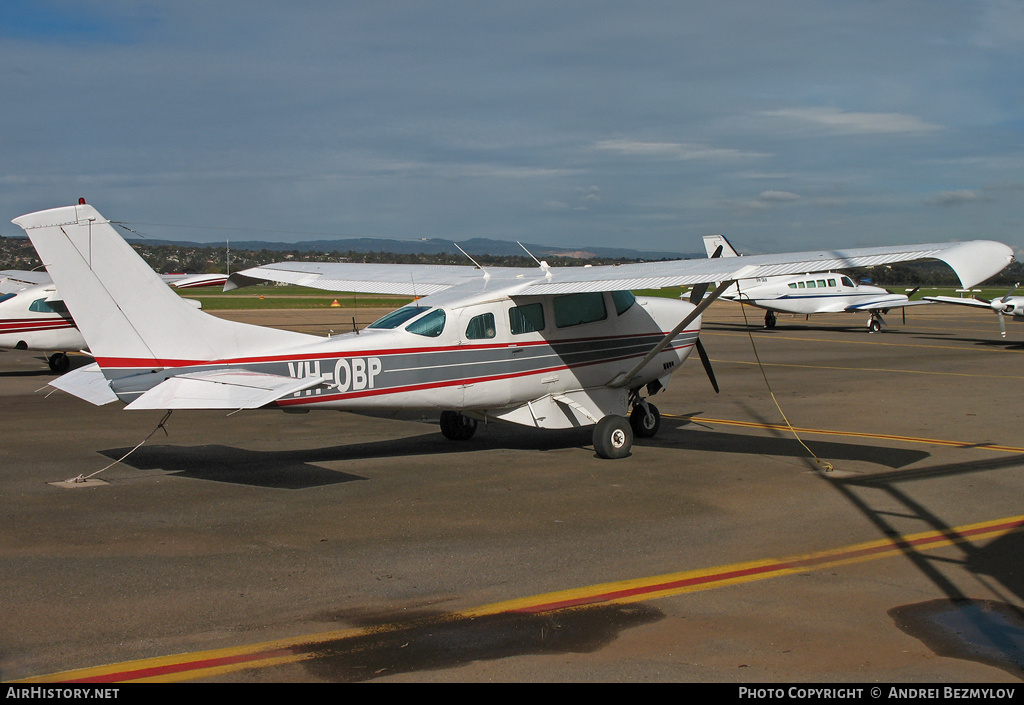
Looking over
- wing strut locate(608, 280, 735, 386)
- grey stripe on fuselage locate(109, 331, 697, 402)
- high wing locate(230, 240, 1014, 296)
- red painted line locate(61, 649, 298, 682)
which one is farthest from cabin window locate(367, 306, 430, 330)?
red painted line locate(61, 649, 298, 682)

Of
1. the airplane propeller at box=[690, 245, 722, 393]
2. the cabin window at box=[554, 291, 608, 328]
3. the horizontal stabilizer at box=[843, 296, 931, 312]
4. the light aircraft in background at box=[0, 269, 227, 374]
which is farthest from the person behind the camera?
the horizontal stabilizer at box=[843, 296, 931, 312]

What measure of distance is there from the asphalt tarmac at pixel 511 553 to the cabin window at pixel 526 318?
1665 millimetres

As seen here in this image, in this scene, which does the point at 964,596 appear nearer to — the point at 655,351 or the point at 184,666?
the point at 184,666

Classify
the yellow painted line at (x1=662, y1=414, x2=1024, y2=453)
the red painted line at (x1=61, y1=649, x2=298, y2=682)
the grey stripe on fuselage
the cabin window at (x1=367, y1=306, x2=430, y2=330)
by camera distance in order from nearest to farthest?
the red painted line at (x1=61, y1=649, x2=298, y2=682), the grey stripe on fuselage, the cabin window at (x1=367, y1=306, x2=430, y2=330), the yellow painted line at (x1=662, y1=414, x2=1024, y2=453)

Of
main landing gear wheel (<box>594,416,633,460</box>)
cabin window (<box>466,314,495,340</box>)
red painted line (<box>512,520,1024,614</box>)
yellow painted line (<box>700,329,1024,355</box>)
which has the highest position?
cabin window (<box>466,314,495,340</box>)

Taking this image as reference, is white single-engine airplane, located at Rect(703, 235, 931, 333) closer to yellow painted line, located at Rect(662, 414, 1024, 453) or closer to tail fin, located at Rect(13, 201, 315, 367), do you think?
yellow painted line, located at Rect(662, 414, 1024, 453)

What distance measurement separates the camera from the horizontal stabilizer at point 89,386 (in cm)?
893

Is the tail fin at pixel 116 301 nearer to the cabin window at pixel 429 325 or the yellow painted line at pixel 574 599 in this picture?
the cabin window at pixel 429 325

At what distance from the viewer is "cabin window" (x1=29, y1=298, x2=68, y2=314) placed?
2014cm

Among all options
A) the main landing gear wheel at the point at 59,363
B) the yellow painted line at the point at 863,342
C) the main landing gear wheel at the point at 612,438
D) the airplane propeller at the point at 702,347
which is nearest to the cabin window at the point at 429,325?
the main landing gear wheel at the point at 612,438

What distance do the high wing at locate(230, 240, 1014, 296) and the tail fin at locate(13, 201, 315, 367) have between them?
343 centimetres

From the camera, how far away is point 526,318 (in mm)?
11109

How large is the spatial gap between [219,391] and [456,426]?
4562 millimetres

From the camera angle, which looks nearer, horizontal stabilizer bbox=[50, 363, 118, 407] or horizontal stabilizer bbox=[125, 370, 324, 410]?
horizontal stabilizer bbox=[125, 370, 324, 410]
